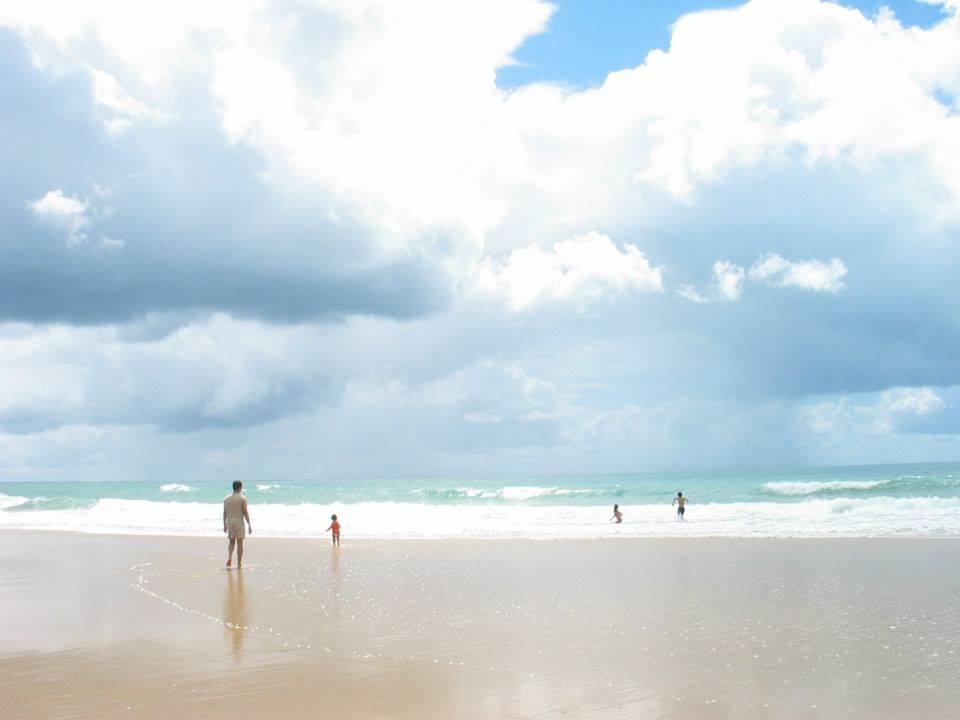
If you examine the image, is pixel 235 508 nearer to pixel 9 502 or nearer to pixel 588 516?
pixel 588 516

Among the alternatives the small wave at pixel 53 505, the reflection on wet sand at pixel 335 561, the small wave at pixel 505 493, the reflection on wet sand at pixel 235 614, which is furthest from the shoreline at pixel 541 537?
the small wave at pixel 505 493

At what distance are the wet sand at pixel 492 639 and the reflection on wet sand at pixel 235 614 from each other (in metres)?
0.05

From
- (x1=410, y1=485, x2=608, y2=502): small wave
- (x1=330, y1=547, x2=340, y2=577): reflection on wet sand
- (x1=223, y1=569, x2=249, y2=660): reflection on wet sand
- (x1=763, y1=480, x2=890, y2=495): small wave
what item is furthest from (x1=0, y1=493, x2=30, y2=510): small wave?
(x1=763, y1=480, x2=890, y2=495): small wave

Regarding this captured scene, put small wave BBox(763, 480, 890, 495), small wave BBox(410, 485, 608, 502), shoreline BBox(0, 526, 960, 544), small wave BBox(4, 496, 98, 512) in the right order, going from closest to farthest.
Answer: shoreline BBox(0, 526, 960, 544), small wave BBox(763, 480, 890, 495), small wave BBox(4, 496, 98, 512), small wave BBox(410, 485, 608, 502)

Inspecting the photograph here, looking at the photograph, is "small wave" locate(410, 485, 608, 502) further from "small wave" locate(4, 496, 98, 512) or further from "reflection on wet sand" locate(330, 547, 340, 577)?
"reflection on wet sand" locate(330, 547, 340, 577)

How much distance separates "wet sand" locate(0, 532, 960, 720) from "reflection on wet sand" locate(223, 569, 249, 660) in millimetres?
A: 54

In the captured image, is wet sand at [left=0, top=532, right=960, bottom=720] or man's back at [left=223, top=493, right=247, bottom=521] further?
man's back at [left=223, top=493, right=247, bottom=521]

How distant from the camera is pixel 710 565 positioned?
60.1ft

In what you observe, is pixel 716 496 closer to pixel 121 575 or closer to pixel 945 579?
pixel 945 579

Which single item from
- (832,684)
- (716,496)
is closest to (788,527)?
(832,684)

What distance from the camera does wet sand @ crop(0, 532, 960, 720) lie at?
25.4 feet

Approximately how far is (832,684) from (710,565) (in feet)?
33.6

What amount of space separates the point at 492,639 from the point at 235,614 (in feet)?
14.5

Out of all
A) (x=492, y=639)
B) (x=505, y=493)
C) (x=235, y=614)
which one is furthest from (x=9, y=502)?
(x=492, y=639)
